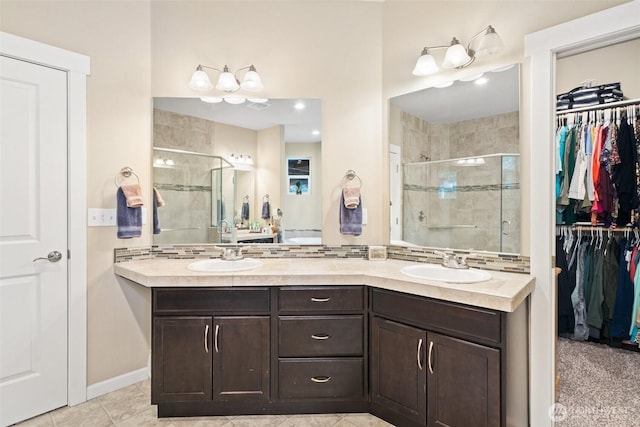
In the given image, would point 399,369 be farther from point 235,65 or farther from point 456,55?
point 235,65

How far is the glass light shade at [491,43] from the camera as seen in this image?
1825mm

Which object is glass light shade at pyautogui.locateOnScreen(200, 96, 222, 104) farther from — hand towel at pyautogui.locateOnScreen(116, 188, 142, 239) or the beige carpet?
the beige carpet

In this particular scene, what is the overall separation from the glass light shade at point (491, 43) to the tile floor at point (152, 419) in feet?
7.32

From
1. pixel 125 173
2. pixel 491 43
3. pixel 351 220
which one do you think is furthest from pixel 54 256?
pixel 491 43

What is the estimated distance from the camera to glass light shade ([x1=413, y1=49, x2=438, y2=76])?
2.11 metres

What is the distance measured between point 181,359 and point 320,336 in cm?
82

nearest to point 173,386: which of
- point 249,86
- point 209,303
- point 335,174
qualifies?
point 209,303

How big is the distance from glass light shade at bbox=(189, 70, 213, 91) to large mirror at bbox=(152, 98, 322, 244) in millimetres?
123

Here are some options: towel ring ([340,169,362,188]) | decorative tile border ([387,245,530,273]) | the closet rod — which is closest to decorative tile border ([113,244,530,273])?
decorative tile border ([387,245,530,273])

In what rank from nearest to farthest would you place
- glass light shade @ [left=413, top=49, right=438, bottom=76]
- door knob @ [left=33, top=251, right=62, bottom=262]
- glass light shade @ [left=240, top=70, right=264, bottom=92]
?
1. door knob @ [left=33, top=251, right=62, bottom=262]
2. glass light shade @ [left=413, top=49, right=438, bottom=76]
3. glass light shade @ [left=240, top=70, right=264, bottom=92]

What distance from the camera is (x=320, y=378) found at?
1.90 m

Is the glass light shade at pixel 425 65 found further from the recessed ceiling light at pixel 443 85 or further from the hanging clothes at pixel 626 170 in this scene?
the hanging clothes at pixel 626 170

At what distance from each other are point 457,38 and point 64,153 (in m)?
2.61

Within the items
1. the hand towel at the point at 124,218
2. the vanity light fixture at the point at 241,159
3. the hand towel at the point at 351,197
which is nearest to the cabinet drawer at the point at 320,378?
the hand towel at the point at 351,197
